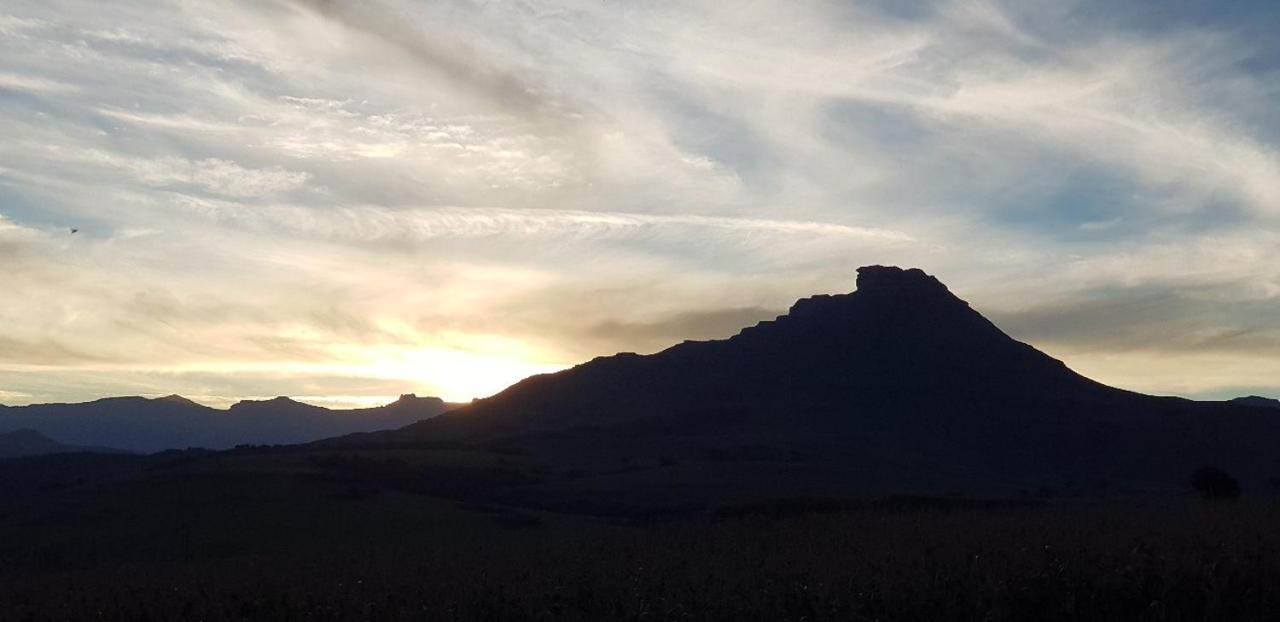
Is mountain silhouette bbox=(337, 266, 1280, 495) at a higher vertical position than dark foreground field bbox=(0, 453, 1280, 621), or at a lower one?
higher

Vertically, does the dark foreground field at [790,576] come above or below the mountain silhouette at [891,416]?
below

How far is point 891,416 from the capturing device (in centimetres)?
14988

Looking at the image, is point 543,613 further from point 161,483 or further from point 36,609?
point 161,483

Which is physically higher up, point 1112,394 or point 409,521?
point 1112,394

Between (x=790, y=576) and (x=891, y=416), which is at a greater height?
(x=891, y=416)

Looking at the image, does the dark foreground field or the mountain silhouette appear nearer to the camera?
the dark foreground field

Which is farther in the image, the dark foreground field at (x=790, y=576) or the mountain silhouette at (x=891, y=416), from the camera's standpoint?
the mountain silhouette at (x=891, y=416)

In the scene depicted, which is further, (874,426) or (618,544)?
(874,426)

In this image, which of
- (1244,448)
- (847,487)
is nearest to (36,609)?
(847,487)

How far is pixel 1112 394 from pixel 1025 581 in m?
158

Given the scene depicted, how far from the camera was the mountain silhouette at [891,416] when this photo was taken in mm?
115938

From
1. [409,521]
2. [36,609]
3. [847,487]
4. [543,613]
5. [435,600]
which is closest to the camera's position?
[543,613]

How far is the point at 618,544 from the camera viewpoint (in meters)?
15.2

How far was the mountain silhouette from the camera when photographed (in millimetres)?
115938
